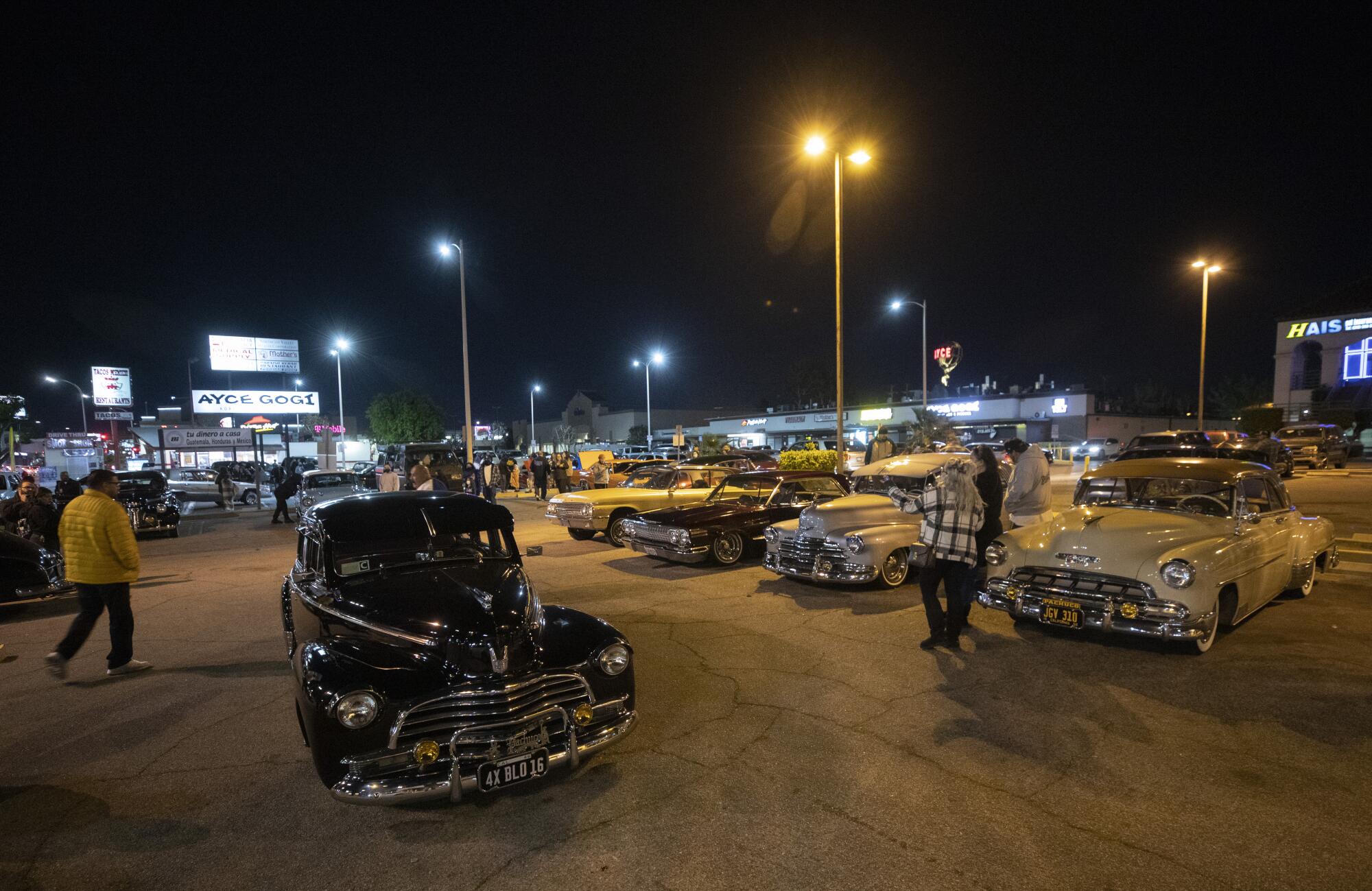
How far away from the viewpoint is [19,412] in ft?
156

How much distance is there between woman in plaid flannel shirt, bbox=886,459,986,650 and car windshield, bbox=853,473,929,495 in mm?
3117

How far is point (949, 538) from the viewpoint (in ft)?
18.5

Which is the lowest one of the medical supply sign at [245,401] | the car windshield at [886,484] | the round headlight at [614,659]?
the round headlight at [614,659]

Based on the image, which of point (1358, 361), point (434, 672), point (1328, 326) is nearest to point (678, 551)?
point (434, 672)

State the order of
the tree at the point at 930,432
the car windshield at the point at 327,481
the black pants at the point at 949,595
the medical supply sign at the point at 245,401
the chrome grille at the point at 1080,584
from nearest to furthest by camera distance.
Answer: the chrome grille at the point at 1080,584, the black pants at the point at 949,595, the car windshield at the point at 327,481, the tree at the point at 930,432, the medical supply sign at the point at 245,401

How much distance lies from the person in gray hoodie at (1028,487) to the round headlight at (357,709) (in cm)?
706

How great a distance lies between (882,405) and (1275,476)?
43.9 metres

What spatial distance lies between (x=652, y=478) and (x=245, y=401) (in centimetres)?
3755

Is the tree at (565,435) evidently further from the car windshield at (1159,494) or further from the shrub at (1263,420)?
the car windshield at (1159,494)

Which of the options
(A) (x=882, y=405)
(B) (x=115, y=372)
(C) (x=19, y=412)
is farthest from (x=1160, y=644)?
(C) (x=19, y=412)

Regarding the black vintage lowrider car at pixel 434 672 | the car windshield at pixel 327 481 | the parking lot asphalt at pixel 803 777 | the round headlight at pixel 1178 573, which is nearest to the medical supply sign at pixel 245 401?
the car windshield at pixel 327 481

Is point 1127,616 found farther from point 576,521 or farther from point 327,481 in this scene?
point 327,481

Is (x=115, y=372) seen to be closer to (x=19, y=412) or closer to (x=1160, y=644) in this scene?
(x=19, y=412)

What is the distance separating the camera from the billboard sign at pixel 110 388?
4812 centimetres
